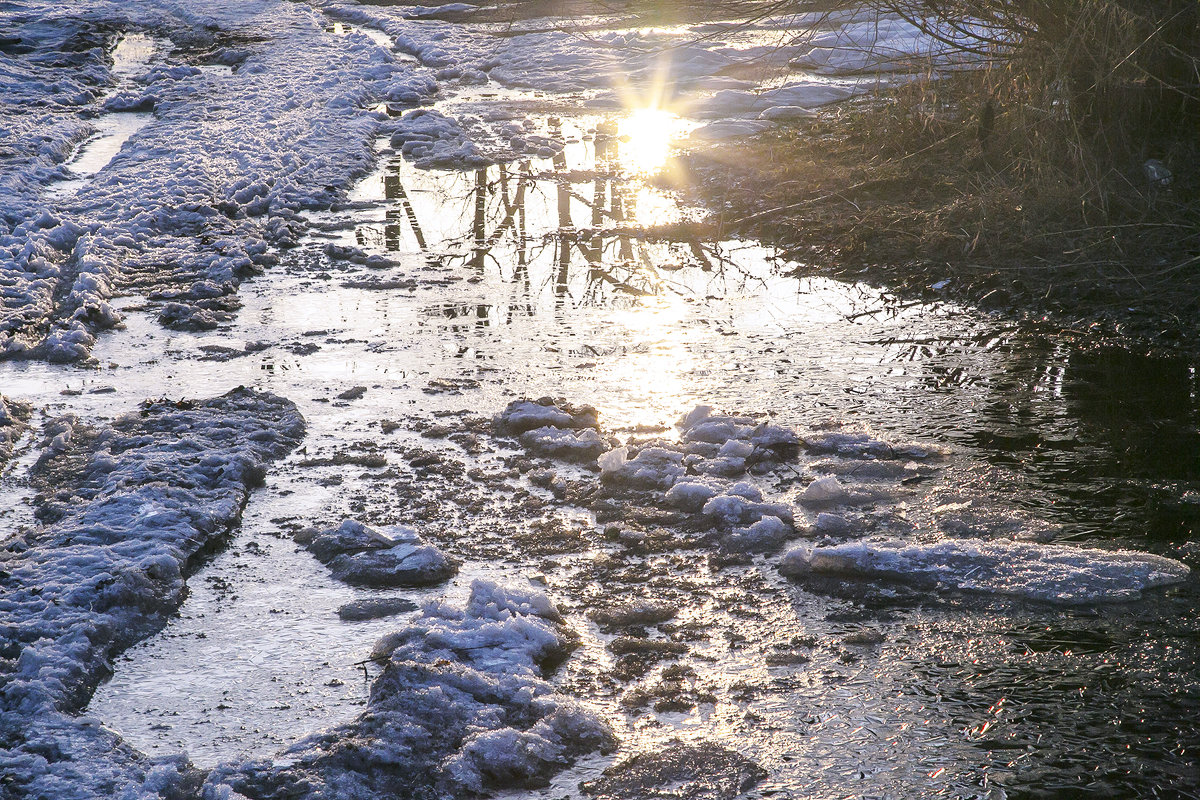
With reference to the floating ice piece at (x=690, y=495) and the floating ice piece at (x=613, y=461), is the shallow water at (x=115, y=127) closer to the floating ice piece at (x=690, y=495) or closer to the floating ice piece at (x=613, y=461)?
the floating ice piece at (x=613, y=461)

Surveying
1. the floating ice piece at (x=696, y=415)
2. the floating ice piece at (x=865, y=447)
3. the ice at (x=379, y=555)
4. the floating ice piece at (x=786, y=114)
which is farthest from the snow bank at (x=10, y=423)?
the floating ice piece at (x=786, y=114)

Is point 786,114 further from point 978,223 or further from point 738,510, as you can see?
point 738,510

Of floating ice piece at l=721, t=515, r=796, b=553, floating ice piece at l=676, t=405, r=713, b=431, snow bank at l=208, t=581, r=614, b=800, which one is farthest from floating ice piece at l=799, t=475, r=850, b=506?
A: snow bank at l=208, t=581, r=614, b=800

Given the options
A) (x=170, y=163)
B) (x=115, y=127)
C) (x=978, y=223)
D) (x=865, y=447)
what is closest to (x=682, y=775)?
(x=865, y=447)

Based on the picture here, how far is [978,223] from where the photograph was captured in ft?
21.1

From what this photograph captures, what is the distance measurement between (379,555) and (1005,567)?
2.11 meters

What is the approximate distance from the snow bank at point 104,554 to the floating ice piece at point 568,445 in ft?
3.36

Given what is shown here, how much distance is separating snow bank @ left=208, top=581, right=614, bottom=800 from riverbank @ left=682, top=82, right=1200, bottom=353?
3876 millimetres

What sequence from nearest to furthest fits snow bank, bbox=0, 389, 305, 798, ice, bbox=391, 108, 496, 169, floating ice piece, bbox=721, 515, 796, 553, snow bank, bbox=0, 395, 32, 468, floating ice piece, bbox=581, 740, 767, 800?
1. floating ice piece, bbox=581, 740, 767, 800
2. snow bank, bbox=0, 389, 305, 798
3. floating ice piece, bbox=721, 515, 796, 553
4. snow bank, bbox=0, 395, 32, 468
5. ice, bbox=391, 108, 496, 169

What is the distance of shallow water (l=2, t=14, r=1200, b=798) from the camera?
2740mm

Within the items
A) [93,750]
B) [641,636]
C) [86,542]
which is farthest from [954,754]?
[86,542]

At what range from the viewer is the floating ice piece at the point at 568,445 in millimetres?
4320

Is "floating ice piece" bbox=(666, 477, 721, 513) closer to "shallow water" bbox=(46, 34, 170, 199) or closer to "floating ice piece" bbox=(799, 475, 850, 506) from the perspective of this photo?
"floating ice piece" bbox=(799, 475, 850, 506)

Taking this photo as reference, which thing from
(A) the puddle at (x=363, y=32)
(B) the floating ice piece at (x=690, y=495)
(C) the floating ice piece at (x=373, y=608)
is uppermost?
(A) the puddle at (x=363, y=32)
